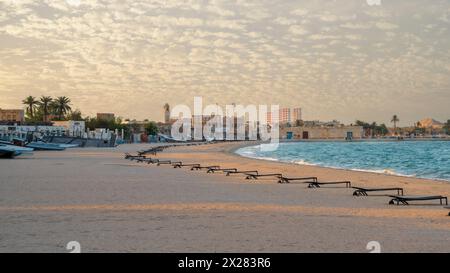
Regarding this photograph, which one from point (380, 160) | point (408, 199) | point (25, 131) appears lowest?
point (380, 160)

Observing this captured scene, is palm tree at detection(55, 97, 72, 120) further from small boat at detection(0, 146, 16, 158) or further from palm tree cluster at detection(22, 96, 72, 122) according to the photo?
small boat at detection(0, 146, 16, 158)

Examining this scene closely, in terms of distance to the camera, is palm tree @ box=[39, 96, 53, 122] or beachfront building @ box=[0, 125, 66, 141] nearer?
beachfront building @ box=[0, 125, 66, 141]

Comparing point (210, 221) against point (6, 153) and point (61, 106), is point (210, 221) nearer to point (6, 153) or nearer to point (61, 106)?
point (6, 153)

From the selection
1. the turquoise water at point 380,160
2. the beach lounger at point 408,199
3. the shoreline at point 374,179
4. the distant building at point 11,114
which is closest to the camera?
the beach lounger at point 408,199

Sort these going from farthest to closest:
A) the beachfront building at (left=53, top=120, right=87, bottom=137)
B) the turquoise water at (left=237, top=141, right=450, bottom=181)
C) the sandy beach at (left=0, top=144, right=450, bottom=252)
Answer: the beachfront building at (left=53, top=120, right=87, bottom=137), the turquoise water at (left=237, top=141, right=450, bottom=181), the sandy beach at (left=0, top=144, right=450, bottom=252)

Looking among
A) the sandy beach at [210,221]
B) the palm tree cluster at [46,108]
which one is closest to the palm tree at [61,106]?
the palm tree cluster at [46,108]

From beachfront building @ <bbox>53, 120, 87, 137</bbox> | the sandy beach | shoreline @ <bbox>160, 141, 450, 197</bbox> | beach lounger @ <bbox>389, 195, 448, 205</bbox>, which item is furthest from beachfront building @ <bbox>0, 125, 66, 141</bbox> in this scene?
beach lounger @ <bbox>389, 195, 448, 205</bbox>

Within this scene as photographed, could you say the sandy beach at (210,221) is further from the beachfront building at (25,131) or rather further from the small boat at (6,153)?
the beachfront building at (25,131)

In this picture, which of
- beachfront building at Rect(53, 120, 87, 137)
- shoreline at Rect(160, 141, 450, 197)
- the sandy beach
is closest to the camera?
the sandy beach

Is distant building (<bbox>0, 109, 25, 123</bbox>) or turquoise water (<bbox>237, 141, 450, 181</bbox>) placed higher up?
distant building (<bbox>0, 109, 25, 123</bbox>)

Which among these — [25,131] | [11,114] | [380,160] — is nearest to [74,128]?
[25,131]
